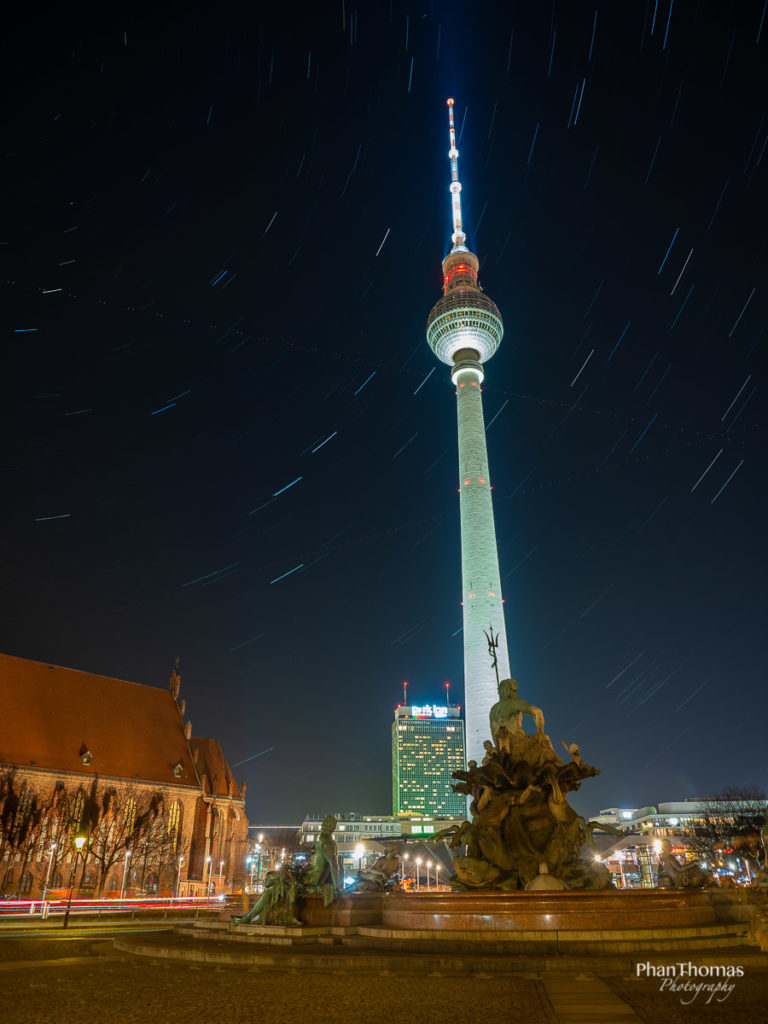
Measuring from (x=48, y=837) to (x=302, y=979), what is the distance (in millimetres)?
44959

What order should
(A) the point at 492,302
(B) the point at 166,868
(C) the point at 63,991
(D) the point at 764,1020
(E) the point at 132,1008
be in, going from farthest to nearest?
(A) the point at 492,302, (B) the point at 166,868, (C) the point at 63,991, (E) the point at 132,1008, (D) the point at 764,1020

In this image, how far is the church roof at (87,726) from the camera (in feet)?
171

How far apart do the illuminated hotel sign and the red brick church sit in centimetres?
11902

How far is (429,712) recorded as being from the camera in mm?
183000

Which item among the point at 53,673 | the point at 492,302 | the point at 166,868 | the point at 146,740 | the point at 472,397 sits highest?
the point at 492,302

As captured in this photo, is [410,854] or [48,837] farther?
[410,854]

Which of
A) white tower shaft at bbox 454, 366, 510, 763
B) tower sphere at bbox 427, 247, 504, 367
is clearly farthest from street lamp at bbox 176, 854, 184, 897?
tower sphere at bbox 427, 247, 504, 367

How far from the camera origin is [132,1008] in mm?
7508

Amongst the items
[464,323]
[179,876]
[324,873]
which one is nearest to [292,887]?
[324,873]

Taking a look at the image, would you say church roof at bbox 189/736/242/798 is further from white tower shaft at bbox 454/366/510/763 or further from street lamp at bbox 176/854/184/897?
white tower shaft at bbox 454/366/510/763

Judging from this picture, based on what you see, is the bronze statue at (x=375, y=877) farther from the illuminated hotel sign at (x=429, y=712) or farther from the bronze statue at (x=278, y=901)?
the illuminated hotel sign at (x=429, y=712)

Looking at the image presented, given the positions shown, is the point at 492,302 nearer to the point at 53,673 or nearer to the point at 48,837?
the point at 53,673

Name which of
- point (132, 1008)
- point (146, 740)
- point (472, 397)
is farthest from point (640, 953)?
point (472, 397)

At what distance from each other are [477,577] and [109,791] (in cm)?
3569
